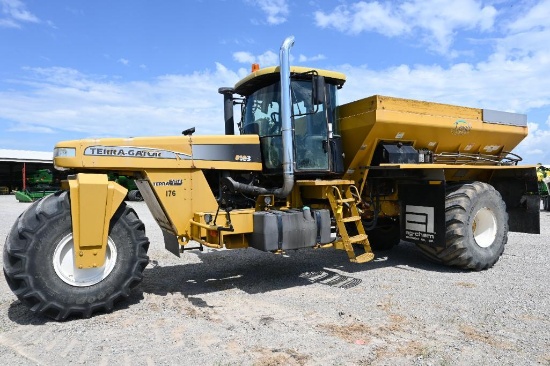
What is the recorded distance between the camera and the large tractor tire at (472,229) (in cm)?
627

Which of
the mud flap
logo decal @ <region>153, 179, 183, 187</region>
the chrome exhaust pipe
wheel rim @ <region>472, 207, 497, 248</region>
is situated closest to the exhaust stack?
the chrome exhaust pipe

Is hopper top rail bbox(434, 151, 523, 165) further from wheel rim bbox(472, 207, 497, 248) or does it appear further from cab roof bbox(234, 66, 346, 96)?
cab roof bbox(234, 66, 346, 96)

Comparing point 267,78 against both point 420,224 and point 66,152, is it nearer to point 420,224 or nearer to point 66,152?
point 66,152

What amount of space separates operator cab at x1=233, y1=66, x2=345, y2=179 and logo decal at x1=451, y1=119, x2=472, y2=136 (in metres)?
2.04

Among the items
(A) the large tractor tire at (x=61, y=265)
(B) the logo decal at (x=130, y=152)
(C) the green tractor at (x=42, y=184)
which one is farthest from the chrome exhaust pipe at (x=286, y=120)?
(C) the green tractor at (x=42, y=184)

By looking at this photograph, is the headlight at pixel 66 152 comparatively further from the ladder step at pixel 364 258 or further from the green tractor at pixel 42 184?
the green tractor at pixel 42 184

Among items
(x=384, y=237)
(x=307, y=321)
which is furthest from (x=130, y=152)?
(x=384, y=237)

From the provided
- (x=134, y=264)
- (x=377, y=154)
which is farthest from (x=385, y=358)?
(x=377, y=154)

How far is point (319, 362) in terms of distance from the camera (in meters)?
3.29

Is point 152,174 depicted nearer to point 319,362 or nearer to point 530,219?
point 319,362

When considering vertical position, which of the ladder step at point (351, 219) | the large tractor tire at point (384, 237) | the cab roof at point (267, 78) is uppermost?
the cab roof at point (267, 78)

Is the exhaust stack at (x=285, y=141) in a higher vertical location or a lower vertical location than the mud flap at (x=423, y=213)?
higher

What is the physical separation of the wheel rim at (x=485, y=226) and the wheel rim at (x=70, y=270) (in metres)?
5.41

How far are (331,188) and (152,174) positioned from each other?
233cm
